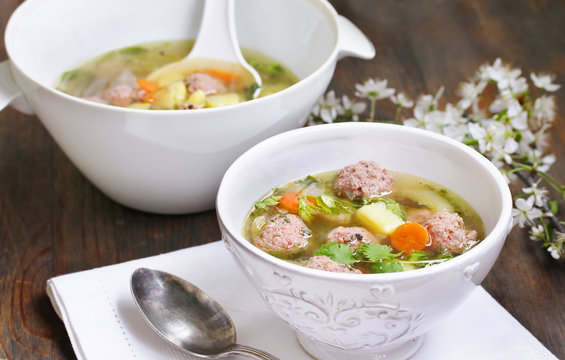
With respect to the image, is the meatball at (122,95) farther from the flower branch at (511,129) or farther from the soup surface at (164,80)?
the flower branch at (511,129)

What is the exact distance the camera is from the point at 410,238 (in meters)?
1.47

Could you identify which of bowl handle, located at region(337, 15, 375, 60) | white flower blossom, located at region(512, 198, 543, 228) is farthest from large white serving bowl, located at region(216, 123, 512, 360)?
bowl handle, located at region(337, 15, 375, 60)

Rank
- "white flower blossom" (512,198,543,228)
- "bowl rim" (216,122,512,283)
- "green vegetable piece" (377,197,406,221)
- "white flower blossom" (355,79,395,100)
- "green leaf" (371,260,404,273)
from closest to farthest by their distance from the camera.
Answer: "bowl rim" (216,122,512,283) < "green leaf" (371,260,404,273) < "green vegetable piece" (377,197,406,221) < "white flower blossom" (512,198,543,228) < "white flower blossom" (355,79,395,100)

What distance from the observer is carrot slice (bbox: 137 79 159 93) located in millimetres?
2131

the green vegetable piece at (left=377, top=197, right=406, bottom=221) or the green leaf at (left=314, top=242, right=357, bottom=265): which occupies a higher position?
Result: the green leaf at (left=314, top=242, right=357, bottom=265)

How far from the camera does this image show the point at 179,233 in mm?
1972

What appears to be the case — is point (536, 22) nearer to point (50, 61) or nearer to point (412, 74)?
point (412, 74)

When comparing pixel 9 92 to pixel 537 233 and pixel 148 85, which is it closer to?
pixel 148 85

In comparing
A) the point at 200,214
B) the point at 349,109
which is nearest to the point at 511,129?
the point at 349,109

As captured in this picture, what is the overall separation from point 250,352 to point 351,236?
12.2 inches

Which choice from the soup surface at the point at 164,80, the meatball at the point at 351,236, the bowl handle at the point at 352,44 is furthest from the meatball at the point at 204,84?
the meatball at the point at 351,236

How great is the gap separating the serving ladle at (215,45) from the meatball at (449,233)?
3.19 feet

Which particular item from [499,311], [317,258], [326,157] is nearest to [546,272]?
[499,311]

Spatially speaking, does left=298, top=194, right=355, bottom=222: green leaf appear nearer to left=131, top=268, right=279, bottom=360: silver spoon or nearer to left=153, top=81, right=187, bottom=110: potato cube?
left=131, top=268, right=279, bottom=360: silver spoon
